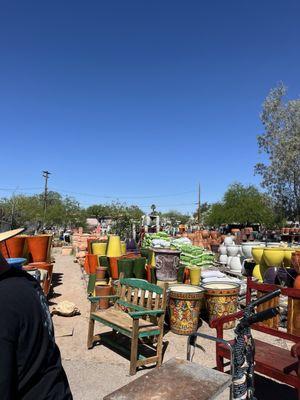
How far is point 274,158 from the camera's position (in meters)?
26.3

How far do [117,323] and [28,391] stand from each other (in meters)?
3.45

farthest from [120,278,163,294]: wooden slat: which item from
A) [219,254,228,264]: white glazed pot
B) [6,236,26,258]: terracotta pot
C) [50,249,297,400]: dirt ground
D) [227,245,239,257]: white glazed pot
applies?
[219,254,228,264]: white glazed pot

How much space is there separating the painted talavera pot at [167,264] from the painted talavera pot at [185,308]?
140cm

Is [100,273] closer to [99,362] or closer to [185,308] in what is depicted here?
[185,308]

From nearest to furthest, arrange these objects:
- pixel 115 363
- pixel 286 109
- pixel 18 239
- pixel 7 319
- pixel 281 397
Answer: pixel 7 319 → pixel 281 397 → pixel 115 363 → pixel 18 239 → pixel 286 109

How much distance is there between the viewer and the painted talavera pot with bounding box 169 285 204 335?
5770 mm

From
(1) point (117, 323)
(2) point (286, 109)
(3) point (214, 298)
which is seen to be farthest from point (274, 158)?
(1) point (117, 323)

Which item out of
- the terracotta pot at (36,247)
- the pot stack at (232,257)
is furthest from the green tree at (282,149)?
the terracotta pot at (36,247)

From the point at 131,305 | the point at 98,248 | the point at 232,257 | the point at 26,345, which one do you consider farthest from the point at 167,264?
the point at 26,345

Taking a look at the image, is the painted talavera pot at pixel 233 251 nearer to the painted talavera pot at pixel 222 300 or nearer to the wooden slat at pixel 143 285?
the painted talavera pot at pixel 222 300

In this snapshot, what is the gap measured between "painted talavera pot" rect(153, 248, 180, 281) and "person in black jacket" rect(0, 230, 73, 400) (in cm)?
575

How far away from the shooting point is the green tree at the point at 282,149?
25.5 metres

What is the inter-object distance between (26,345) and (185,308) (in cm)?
460

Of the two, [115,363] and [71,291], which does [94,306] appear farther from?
[71,291]
